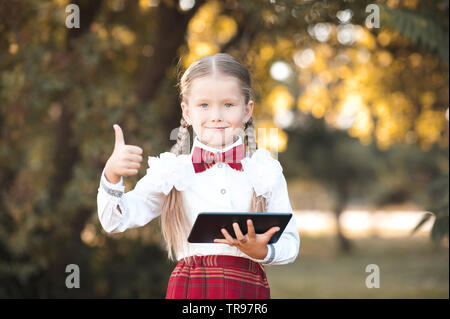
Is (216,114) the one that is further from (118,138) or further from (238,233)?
(238,233)

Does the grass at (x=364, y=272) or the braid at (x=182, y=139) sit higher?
the grass at (x=364, y=272)

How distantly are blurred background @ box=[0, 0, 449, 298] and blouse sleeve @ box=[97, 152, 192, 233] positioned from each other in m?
0.96

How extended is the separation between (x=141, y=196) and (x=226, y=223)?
0.51 meters

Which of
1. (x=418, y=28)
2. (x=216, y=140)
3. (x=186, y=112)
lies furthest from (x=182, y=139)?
(x=418, y=28)

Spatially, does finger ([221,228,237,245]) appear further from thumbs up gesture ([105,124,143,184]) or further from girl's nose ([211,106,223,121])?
girl's nose ([211,106,223,121])

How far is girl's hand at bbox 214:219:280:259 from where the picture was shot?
7.68 ft

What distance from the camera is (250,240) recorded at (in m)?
2.39

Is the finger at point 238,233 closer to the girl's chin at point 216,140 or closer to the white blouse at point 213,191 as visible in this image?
the white blouse at point 213,191

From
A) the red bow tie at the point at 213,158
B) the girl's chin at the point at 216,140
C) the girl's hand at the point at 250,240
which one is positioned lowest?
the girl's hand at the point at 250,240

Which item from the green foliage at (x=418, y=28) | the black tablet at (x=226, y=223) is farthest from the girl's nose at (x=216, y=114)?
the green foliage at (x=418, y=28)

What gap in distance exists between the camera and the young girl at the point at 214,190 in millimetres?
2572

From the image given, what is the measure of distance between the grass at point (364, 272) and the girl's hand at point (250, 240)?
19.8 ft

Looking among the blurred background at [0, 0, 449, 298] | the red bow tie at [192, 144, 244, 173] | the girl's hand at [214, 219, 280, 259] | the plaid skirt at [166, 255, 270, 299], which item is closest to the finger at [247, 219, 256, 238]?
the girl's hand at [214, 219, 280, 259]
